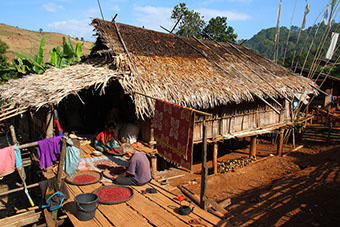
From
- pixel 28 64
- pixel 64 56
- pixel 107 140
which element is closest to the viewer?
pixel 107 140

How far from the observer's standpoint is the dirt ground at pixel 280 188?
6.44 metres

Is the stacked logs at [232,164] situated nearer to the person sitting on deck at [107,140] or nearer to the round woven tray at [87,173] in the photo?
the person sitting on deck at [107,140]

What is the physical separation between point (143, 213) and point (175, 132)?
1.91m

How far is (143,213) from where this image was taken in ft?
15.4

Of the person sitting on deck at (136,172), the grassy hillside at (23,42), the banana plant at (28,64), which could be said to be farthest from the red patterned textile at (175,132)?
the grassy hillside at (23,42)

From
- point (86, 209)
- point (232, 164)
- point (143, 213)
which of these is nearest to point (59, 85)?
point (86, 209)

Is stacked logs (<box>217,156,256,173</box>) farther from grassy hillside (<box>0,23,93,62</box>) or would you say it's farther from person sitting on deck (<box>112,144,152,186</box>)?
grassy hillside (<box>0,23,93,62</box>)

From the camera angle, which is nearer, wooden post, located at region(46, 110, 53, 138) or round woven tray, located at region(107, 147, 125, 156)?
wooden post, located at region(46, 110, 53, 138)

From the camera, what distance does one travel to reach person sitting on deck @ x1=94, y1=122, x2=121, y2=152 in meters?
7.85

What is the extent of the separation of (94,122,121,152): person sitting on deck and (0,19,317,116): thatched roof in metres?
1.14

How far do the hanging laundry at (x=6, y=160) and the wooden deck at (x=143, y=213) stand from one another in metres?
1.34

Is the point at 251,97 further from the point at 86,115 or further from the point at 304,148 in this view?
the point at 86,115

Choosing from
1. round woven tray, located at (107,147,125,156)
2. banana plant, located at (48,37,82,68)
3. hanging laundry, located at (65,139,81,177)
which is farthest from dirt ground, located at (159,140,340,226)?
banana plant, located at (48,37,82,68)

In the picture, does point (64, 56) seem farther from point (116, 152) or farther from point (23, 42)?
point (23, 42)
